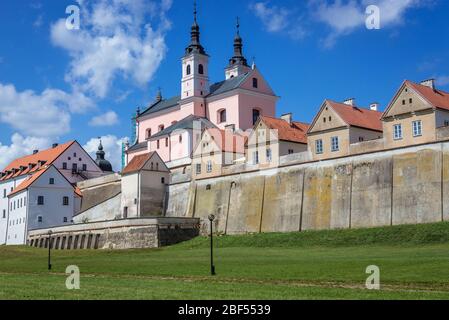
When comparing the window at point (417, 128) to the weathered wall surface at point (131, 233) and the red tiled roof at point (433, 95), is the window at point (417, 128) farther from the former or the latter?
the weathered wall surface at point (131, 233)

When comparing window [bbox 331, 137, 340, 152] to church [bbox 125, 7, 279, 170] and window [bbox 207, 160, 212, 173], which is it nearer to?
window [bbox 207, 160, 212, 173]

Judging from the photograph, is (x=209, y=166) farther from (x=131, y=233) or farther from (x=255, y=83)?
(x=255, y=83)

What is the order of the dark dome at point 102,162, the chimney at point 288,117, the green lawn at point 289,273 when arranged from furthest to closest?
the dark dome at point 102,162, the chimney at point 288,117, the green lawn at point 289,273

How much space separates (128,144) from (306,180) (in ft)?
196

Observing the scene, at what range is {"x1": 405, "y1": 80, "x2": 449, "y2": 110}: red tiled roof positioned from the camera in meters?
46.7

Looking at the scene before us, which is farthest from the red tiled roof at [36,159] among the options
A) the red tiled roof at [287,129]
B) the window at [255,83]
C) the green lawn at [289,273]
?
the red tiled roof at [287,129]

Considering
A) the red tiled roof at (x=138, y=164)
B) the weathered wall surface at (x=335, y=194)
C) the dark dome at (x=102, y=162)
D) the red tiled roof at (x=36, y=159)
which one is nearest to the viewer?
the weathered wall surface at (x=335, y=194)

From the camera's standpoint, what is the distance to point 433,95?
48094mm

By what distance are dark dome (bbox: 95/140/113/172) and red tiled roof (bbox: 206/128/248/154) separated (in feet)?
128

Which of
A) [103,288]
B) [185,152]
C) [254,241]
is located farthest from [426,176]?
[185,152]

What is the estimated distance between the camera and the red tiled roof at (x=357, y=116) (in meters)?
53.8

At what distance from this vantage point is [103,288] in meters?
20.6

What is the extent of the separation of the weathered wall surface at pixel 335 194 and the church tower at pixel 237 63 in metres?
34.8

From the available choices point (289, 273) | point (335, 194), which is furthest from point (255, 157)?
point (289, 273)
